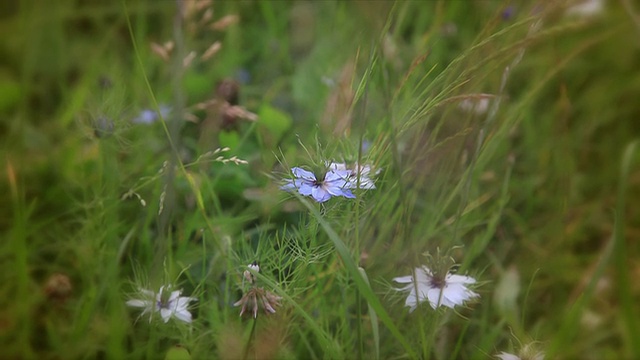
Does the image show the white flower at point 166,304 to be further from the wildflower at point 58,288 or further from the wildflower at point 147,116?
the wildflower at point 147,116

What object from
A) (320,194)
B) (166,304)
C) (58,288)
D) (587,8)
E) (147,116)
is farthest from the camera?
(587,8)

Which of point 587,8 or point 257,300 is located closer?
point 257,300

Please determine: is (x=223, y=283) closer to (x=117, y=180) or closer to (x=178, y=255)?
(x=178, y=255)

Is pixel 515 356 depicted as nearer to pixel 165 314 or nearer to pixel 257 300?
pixel 257 300

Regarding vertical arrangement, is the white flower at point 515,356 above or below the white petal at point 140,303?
above

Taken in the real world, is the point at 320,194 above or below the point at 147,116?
above

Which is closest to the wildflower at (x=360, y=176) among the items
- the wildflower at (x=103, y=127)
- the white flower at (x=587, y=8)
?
the wildflower at (x=103, y=127)

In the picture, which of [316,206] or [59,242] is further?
[59,242]

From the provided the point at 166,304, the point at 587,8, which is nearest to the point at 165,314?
the point at 166,304

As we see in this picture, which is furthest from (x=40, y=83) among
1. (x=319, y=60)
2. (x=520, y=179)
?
(x=520, y=179)
